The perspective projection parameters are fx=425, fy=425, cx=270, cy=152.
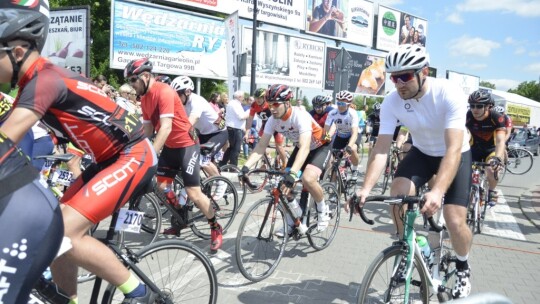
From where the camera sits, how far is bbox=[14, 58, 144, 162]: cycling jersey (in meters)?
1.99

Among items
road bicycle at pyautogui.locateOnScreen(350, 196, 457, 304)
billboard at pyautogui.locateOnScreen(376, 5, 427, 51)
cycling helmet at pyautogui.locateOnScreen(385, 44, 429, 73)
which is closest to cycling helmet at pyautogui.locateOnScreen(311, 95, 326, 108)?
cycling helmet at pyautogui.locateOnScreen(385, 44, 429, 73)

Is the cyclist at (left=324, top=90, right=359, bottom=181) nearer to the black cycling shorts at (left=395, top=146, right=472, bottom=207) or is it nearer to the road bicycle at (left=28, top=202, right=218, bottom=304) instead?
the black cycling shorts at (left=395, top=146, right=472, bottom=207)

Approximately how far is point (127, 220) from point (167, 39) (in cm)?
1665

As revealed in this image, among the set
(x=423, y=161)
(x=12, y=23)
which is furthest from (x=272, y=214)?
(x=12, y=23)

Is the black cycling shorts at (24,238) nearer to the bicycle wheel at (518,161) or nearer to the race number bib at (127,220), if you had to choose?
the race number bib at (127,220)

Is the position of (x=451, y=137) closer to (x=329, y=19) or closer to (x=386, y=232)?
(x=386, y=232)

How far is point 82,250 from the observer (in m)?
2.17

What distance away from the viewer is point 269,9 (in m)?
24.7

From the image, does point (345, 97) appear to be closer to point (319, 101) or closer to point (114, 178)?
point (319, 101)

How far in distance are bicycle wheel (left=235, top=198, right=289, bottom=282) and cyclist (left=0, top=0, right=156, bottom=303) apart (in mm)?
1706

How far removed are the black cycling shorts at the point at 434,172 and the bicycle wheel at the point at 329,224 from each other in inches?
68.9

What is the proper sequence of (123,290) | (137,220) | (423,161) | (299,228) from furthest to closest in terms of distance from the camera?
(299,228), (423,161), (137,220), (123,290)

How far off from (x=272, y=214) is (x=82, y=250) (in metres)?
2.48

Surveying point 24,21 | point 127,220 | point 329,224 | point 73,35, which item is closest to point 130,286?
point 127,220
